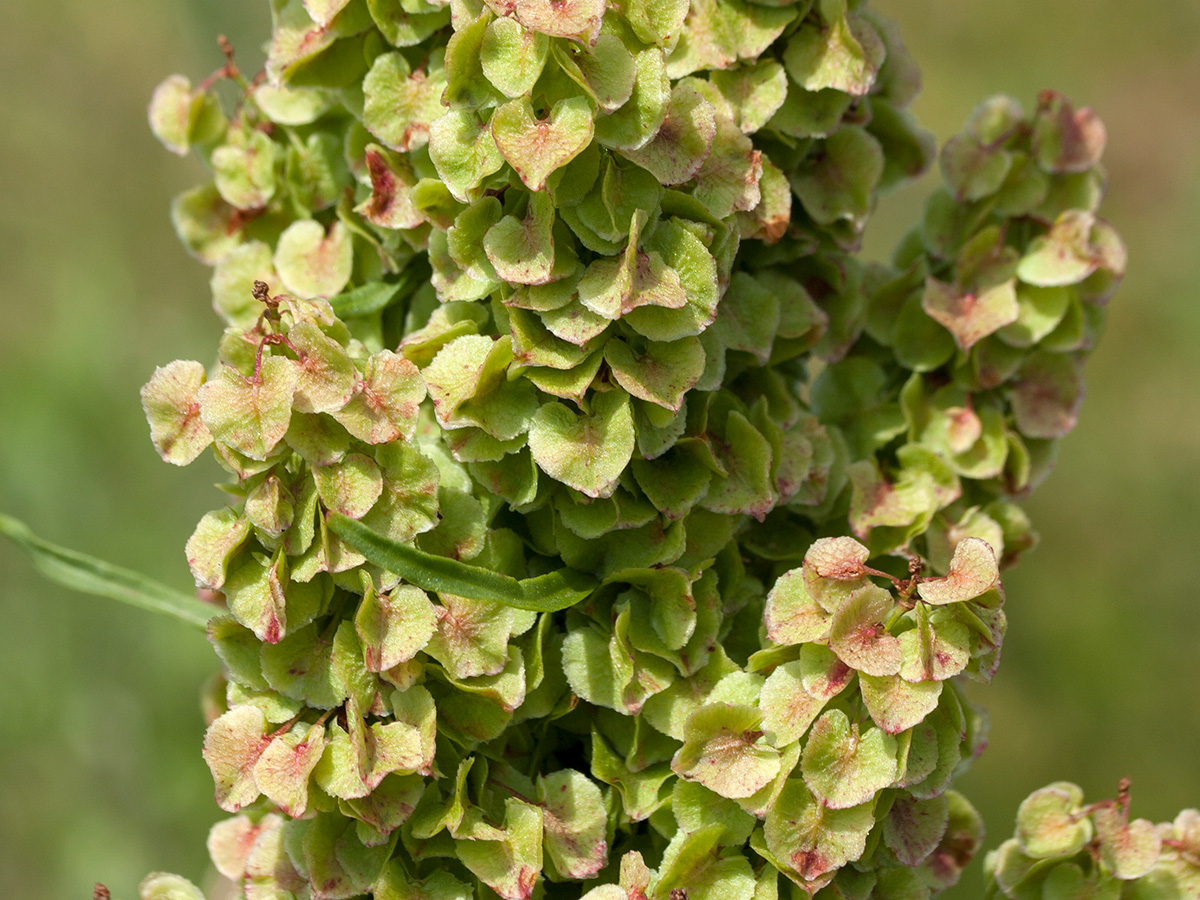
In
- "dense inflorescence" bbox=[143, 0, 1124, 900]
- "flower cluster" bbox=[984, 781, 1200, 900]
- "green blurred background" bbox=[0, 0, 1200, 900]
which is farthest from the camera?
"green blurred background" bbox=[0, 0, 1200, 900]

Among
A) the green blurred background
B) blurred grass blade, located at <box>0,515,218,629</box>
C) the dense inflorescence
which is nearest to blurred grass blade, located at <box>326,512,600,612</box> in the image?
the dense inflorescence

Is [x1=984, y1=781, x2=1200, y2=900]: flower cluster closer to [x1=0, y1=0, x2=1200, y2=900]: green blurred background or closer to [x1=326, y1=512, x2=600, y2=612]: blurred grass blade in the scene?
[x1=326, y1=512, x2=600, y2=612]: blurred grass blade

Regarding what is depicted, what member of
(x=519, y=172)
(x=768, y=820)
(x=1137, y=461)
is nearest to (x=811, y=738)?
(x=768, y=820)

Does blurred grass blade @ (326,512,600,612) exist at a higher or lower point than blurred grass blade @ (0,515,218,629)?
higher

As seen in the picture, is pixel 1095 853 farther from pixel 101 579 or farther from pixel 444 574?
pixel 101 579

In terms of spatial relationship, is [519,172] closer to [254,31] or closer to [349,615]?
[349,615]

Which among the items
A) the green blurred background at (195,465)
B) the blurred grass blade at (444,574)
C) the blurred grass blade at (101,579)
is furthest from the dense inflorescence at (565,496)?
the green blurred background at (195,465)

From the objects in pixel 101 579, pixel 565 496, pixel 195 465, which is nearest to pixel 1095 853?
pixel 565 496
